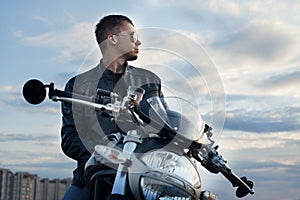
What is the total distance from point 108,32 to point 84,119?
36.1 inches

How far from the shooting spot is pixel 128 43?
10.3 ft

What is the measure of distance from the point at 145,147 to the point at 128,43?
949 mm

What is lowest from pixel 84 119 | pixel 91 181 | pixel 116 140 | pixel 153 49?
pixel 91 181

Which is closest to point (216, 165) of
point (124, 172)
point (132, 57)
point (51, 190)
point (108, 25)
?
point (124, 172)

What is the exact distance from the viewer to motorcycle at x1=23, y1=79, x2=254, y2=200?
7.57ft

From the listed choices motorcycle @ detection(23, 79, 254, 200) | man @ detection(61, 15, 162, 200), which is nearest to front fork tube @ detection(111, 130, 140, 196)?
motorcycle @ detection(23, 79, 254, 200)

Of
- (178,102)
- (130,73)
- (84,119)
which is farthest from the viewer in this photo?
(130,73)

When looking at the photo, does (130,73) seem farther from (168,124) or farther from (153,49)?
(168,124)

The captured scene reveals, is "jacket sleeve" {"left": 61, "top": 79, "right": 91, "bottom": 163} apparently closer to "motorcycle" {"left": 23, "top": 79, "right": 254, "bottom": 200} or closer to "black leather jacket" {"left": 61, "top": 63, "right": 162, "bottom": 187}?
"black leather jacket" {"left": 61, "top": 63, "right": 162, "bottom": 187}

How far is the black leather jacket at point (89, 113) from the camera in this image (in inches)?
112

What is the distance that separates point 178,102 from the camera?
8.70 feet

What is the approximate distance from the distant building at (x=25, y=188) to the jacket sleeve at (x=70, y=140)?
20335mm

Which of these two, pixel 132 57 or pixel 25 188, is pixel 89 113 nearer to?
pixel 132 57

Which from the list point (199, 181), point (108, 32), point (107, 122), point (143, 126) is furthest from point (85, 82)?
point (199, 181)
